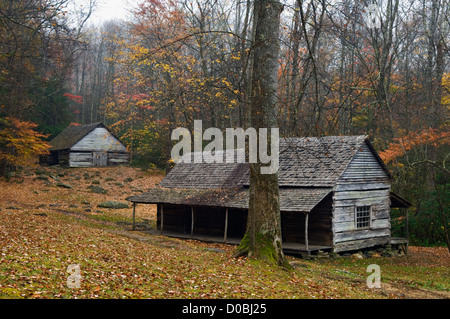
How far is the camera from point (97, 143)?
4934 cm

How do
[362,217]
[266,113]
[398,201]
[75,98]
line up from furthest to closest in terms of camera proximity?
[75,98], [398,201], [362,217], [266,113]

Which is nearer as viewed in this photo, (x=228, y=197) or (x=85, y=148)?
(x=228, y=197)

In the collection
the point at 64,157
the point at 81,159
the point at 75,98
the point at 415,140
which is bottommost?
the point at 81,159

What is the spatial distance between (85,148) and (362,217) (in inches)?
1387

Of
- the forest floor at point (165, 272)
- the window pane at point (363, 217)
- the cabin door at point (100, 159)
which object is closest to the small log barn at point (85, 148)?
the cabin door at point (100, 159)

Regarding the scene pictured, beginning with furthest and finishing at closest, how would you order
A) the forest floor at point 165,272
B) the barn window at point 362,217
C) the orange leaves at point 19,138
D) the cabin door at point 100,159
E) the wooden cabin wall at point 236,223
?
the cabin door at point 100,159
the orange leaves at point 19,138
the wooden cabin wall at point 236,223
the barn window at point 362,217
the forest floor at point 165,272

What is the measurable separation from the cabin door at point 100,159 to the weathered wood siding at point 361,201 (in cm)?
3532

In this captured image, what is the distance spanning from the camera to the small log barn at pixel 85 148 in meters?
47.2

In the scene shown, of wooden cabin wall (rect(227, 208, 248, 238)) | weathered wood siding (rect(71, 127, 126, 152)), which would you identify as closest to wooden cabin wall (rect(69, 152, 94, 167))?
weathered wood siding (rect(71, 127, 126, 152))

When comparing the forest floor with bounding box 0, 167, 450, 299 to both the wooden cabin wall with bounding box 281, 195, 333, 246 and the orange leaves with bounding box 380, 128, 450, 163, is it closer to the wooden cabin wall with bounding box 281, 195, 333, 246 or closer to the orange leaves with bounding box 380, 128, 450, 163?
the wooden cabin wall with bounding box 281, 195, 333, 246

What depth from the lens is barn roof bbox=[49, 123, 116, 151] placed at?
4700 cm

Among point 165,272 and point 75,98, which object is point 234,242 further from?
point 75,98

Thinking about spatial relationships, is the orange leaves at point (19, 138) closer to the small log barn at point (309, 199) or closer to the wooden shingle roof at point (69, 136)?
the small log barn at point (309, 199)

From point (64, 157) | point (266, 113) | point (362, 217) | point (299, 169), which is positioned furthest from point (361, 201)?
point (64, 157)
